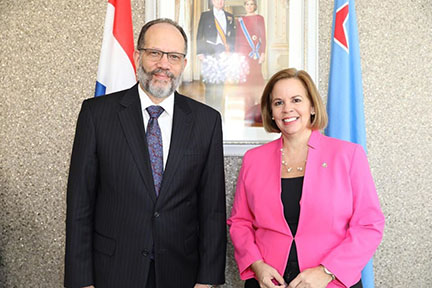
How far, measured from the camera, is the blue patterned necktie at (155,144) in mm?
1605

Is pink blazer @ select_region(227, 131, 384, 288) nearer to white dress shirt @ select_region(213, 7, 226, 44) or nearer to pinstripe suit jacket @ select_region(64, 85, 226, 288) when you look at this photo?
pinstripe suit jacket @ select_region(64, 85, 226, 288)

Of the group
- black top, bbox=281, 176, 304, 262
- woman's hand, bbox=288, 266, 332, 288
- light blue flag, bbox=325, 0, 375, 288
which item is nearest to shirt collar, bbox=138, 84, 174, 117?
black top, bbox=281, 176, 304, 262

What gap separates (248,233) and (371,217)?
54 centimetres

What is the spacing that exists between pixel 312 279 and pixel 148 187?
2.48 feet

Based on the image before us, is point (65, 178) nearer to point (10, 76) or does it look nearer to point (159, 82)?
point (10, 76)

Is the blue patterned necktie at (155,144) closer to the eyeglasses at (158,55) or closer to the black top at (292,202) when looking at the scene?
the eyeglasses at (158,55)

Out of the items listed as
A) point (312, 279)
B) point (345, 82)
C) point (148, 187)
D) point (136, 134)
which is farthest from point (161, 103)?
point (345, 82)

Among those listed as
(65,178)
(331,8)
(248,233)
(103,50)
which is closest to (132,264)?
(248,233)

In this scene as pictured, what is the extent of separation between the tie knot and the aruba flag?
2.32 ft

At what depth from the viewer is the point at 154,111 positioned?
5.53ft

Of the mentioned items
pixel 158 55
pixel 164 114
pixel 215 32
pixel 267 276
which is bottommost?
pixel 267 276

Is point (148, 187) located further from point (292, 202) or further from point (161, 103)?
point (292, 202)

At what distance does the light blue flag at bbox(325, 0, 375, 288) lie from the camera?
2.27m

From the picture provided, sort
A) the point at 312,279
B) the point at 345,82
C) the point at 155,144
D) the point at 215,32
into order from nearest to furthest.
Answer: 1. the point at 312,279
2. the point at 155,144
3. the point at 345,82
4. the point at 215,32
